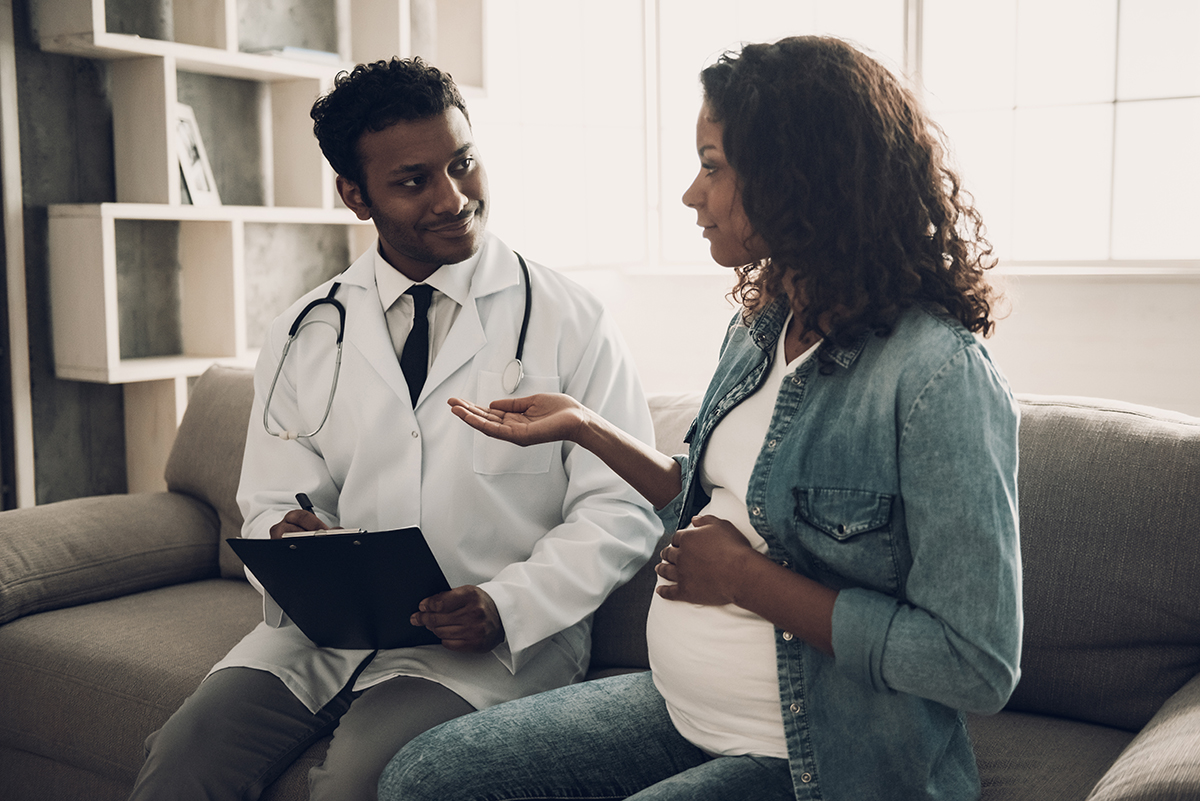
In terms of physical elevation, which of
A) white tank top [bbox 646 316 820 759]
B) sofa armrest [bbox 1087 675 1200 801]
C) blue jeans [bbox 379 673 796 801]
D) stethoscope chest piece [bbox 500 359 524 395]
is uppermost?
stethoscope chest piece [bbox 500 359 524 395]

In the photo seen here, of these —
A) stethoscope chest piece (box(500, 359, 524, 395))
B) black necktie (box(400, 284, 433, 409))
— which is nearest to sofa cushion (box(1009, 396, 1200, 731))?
stethoscope chest piece (box(500, 359, 524, 395))

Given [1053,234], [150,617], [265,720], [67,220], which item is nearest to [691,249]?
[1053,234]

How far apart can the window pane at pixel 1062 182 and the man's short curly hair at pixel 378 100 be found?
8.89 feet

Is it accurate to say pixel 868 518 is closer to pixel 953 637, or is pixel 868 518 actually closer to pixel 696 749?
pixel 953 637

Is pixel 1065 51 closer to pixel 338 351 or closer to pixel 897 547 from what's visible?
pixel 338 351

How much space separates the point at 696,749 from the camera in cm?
128

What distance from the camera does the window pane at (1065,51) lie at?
3.60 meters

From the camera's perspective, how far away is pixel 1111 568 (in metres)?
1.47

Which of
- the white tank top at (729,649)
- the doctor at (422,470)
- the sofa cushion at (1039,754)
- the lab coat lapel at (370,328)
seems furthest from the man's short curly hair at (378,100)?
the sofa cushion at (1039,754)

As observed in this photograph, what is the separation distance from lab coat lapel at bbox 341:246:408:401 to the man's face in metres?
0.08

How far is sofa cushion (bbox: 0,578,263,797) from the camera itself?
5.85 feet

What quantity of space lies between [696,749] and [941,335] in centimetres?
57

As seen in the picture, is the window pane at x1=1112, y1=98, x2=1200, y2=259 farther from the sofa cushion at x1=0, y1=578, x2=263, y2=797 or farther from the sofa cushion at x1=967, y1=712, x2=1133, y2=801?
the sofa cushion at x1=0, y1=578, x2=263, y2=797

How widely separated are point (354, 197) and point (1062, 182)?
283cm
